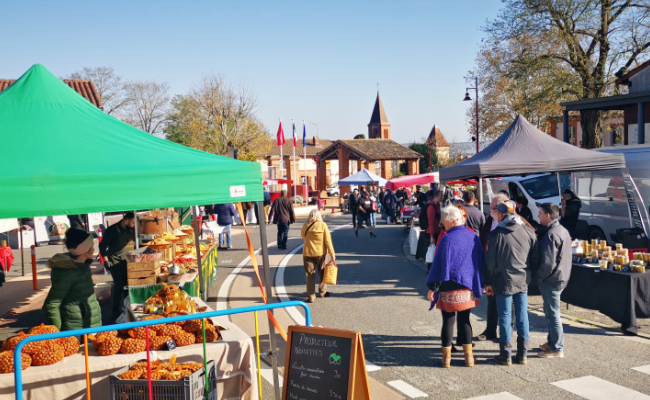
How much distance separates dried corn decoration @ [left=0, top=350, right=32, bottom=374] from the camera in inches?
173

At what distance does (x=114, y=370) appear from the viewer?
4582 mm

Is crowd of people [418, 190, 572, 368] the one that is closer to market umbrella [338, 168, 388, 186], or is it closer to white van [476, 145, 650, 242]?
white van [476, 145, 650, 242]

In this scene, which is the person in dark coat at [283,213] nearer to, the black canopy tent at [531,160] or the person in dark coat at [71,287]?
the black canopy tent at [531,160]

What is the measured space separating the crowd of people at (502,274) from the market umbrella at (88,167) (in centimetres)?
230

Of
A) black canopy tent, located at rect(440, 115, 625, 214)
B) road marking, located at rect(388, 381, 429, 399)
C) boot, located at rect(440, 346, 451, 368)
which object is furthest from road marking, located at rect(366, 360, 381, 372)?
black canopy tent, located at rect(440, 115, 625, 214)

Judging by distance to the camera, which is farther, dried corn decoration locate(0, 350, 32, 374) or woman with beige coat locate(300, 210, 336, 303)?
woman with beige coat locate(300, 210, 336, 303)

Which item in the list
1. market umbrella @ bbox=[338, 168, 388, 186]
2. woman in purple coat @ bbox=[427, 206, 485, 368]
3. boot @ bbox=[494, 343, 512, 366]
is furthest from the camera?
market umbrella @ bbox=[338, 168, 388, 186]

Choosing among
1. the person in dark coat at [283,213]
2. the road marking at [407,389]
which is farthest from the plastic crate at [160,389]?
the person in dark coat at [283,213]

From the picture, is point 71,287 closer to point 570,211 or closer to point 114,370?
point 114,370

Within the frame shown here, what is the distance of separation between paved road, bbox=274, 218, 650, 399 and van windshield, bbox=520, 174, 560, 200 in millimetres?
8423

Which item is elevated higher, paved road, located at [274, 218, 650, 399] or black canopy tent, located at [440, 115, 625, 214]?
black canopy tent, located at [440, 115, 625, 214]

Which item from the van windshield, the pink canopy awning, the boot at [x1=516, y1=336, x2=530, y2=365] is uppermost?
the pink canopy awning

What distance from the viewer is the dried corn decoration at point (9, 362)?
438cm

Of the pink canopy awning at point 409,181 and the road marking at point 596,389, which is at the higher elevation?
the pink canopy awning at point 409,181
